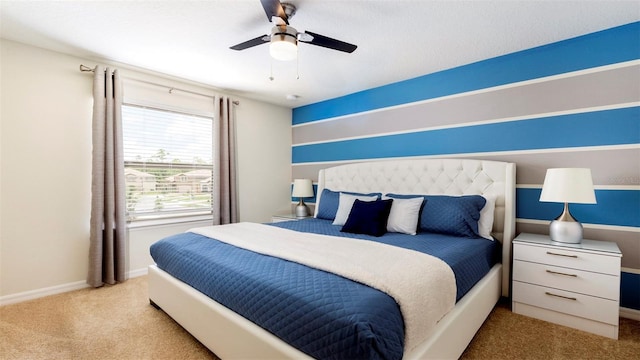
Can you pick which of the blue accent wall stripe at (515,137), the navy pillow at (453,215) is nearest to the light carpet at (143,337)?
the navy pillow at (453,215)

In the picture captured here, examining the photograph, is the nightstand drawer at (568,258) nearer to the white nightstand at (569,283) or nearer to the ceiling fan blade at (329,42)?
the white nightstand at (569,283)

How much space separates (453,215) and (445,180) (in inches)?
23.2

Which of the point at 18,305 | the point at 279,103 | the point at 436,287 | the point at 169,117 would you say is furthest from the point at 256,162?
the point at 436,287

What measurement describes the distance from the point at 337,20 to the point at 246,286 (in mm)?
1943

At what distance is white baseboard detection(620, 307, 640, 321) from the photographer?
7.13ft

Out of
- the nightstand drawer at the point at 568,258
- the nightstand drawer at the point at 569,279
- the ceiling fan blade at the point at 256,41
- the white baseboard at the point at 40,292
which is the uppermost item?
the ceiling fan blade at the point at 256,41

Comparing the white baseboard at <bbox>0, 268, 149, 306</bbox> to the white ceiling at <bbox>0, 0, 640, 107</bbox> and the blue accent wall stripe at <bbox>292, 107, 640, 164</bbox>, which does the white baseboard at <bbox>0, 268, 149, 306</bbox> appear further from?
the blue accent wall stripe at <bbox>292, 107, 640, 164</bbox>

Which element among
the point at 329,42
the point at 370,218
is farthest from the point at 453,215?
A: the point at 329,42

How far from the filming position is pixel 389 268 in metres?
1.51

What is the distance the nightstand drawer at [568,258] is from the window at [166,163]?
347 cm

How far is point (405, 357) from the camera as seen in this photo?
1225 millimetres

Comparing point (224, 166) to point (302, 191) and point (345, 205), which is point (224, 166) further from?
point (345, 205)

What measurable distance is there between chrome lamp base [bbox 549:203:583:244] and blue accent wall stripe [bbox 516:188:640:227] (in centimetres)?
29

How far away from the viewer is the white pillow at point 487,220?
2525mm
